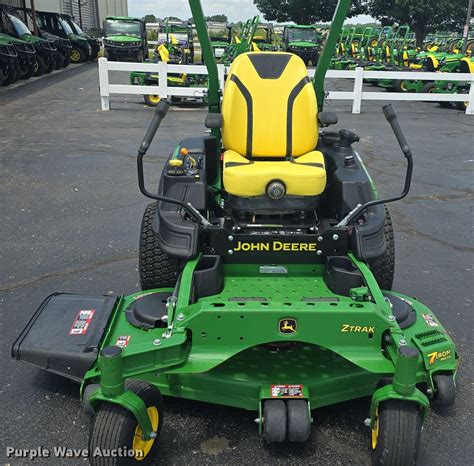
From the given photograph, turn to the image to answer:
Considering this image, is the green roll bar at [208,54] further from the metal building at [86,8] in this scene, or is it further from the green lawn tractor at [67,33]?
the metal building at [86,8]

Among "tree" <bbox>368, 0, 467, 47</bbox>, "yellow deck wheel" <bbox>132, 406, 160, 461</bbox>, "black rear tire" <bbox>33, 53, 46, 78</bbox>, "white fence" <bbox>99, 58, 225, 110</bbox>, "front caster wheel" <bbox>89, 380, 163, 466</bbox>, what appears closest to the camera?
"front caster wheel" <bbox>89, 380, 163, 466</bbox>

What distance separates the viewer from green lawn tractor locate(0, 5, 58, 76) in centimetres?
1534

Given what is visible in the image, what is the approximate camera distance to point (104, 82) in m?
11.6

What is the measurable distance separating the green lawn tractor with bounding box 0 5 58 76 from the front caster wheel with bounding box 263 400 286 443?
15405 millimetres

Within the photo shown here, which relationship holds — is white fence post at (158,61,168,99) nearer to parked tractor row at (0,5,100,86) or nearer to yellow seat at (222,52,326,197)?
parked tractor row at (0,5,100,86)

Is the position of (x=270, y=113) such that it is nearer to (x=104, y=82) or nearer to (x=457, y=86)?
(x=104, y=82)

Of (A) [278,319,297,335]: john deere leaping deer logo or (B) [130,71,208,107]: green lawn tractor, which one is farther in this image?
(B) [130,71,208,107]: green lawn tractor

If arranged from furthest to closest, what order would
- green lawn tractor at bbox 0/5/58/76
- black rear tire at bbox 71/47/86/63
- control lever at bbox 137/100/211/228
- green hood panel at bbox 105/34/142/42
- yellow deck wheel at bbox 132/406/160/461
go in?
black rear tire at bbox 71/47/86/63, green hood panel at bbox 105/34/142/42, green lawn tractor at bbox 0/5/58/76, control lever at bbox 137/100/211/228, yellow deck wheel at bbox 132/406/160/461

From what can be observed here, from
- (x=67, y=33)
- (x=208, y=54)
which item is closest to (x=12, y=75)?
(x=67, y=33)

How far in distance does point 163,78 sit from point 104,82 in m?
1.22

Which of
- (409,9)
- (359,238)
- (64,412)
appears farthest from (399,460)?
(409,9)

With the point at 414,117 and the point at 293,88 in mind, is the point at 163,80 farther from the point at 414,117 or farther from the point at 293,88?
the point at 293,88

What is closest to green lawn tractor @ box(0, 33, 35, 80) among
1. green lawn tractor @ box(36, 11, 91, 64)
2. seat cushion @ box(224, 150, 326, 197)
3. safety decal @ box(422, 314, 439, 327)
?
green lawn tractor @ box(36, 11, 91, 64)

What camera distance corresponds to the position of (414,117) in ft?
39.5
